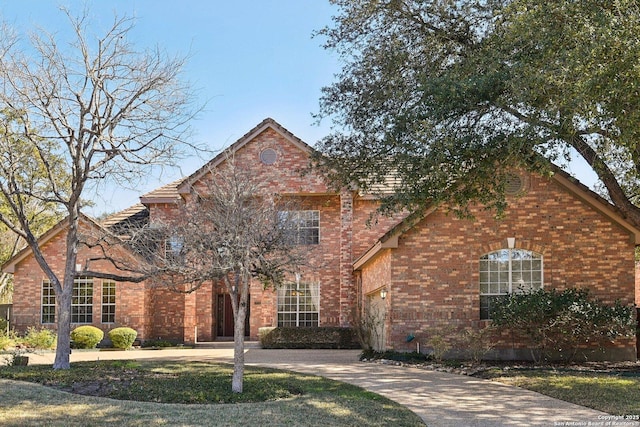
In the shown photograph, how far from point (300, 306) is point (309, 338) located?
1989 mm

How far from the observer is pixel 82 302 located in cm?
2703

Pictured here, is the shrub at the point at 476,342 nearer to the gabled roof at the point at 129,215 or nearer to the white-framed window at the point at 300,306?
the white-framed window at the point at 300,306

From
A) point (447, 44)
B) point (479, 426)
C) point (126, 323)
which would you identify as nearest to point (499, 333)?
point (447, 44)

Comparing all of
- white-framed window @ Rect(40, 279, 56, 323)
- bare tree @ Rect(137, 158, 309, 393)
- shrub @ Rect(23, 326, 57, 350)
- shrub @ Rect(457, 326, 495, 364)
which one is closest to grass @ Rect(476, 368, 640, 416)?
shrub @ Rect(457, 326, 495, 364)

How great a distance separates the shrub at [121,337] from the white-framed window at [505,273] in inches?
524

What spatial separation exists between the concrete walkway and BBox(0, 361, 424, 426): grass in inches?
25.6

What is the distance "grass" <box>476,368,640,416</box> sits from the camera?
11633 mm

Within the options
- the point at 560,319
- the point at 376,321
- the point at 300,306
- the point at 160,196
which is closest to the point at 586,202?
the point at 560,319

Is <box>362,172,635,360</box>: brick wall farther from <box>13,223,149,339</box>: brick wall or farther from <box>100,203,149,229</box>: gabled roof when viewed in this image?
<box>100,203,149,229</box>: gabled roof

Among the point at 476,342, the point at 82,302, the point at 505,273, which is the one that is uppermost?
the point at 505,273

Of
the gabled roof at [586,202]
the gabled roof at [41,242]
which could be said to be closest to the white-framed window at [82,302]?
the gabled roof at [41,242]

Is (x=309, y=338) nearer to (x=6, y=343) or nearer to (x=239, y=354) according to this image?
(x=6, y=343)

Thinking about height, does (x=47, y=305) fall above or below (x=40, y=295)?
below

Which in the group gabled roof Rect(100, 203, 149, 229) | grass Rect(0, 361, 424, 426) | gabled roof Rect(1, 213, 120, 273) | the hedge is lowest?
the hedge
